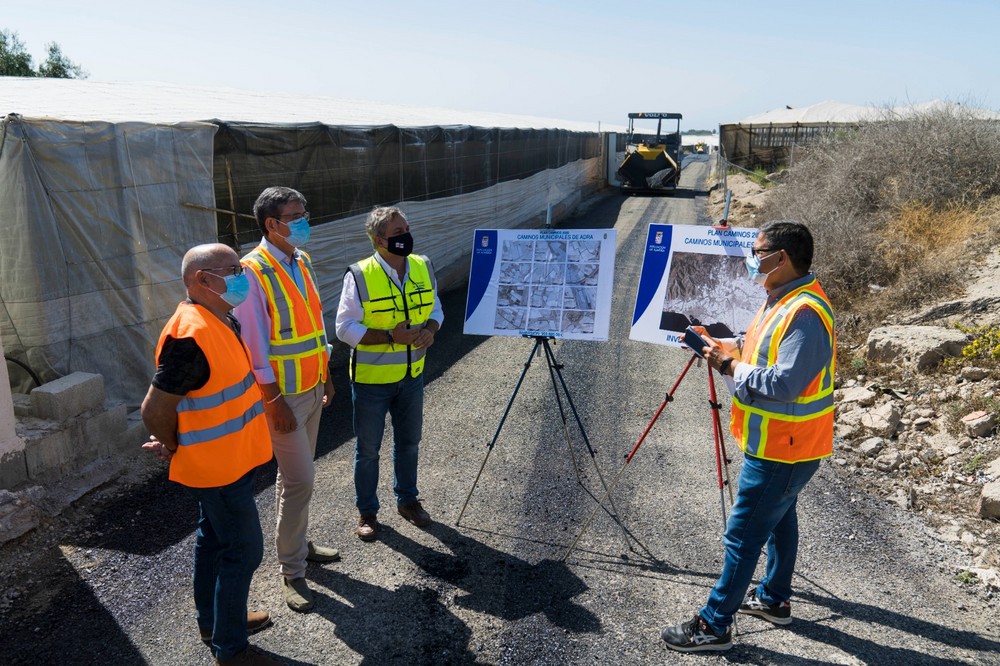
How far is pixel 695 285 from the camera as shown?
4.27 m

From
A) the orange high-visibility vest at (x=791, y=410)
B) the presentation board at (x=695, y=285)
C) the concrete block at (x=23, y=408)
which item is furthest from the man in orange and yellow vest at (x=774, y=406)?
the concrete block at (x=23, y=408)

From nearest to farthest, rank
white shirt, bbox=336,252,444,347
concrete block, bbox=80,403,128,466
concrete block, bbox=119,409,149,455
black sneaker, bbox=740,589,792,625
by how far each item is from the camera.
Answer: black sneaker, bbox=740,589,792,625 → white shirt, bbox=336,252,444,347 → concrete block, bbox=80,403,128,466 → concrete block, bbox=119,409,149,455

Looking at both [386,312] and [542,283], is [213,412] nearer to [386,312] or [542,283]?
[386,312]

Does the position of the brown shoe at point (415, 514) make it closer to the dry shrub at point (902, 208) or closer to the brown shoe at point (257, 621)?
the brown shoe at point (257, 621)

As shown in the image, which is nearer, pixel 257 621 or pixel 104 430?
pixel 257 621

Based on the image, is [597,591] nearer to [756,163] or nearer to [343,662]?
[343,662]

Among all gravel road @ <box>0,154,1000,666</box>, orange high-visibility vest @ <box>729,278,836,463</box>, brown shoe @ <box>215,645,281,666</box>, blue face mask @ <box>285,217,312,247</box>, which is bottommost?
gravel road @ <box>0,154,1000,666</box>

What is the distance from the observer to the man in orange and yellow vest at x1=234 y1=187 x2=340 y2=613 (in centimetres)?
339

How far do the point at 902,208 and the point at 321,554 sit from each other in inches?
368

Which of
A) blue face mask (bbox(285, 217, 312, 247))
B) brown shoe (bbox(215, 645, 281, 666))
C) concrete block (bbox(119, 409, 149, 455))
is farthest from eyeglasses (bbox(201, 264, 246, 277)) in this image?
concrete block (bbox(119, 409, 149, 455))

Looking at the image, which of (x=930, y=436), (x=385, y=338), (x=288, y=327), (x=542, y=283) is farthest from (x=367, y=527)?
(x=930, y=436)

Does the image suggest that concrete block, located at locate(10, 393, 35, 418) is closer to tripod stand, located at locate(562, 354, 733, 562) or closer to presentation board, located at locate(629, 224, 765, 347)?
tripod stand, located at locate(562, 354, 733, 562)

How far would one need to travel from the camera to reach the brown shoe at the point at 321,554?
397 centimetres

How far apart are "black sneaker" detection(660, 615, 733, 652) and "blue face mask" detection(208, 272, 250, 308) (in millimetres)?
2588
